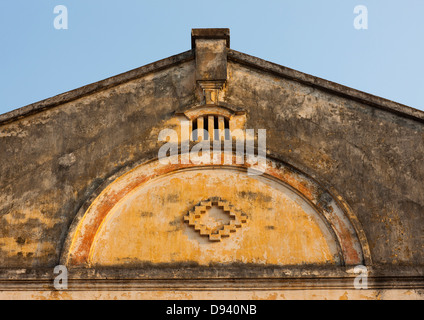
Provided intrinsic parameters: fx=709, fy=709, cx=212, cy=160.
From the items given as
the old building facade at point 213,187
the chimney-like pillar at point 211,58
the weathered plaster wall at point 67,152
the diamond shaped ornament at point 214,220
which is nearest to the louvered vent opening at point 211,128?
the old building facade at point 213,187

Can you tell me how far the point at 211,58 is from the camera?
10516 mm

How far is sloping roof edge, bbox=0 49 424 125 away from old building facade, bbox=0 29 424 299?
0.02 metres

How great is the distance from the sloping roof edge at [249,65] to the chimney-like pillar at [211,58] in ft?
0.50

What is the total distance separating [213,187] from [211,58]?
2.03 meters

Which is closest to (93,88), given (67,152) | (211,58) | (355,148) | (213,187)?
(67,152)

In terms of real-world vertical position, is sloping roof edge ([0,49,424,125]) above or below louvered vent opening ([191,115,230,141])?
above

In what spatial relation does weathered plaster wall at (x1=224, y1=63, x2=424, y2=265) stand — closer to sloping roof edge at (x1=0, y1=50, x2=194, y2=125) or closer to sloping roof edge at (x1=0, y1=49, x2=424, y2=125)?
sloping roof edge at (x1=0, y1=49, x2=424, y2=125)

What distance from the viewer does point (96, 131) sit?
10.1 m

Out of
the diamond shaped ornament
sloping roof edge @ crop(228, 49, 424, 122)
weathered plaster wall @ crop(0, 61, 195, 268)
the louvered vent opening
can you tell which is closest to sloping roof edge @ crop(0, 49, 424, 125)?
sloping roof edge @ crop(228, 49, 424, 122)

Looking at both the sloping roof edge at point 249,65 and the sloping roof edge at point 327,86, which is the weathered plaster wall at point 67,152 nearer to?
the sloping roof edge at point 249,65

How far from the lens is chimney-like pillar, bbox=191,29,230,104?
10.3m

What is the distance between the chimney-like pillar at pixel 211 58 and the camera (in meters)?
10.3

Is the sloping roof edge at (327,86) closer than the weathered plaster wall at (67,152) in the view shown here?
No

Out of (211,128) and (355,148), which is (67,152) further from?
(355,148)
